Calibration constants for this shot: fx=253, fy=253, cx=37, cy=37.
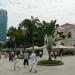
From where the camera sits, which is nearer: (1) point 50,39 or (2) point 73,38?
(1) point 50,39

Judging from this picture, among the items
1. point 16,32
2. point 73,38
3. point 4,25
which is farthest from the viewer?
point 4,25

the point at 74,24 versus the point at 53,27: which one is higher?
the point at 74,24

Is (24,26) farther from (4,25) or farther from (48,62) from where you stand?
(4,25)

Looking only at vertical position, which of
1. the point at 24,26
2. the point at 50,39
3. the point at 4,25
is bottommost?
the point at 50,39

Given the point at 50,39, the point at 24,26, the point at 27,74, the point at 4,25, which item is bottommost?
the point at 27,74

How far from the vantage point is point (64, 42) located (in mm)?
70625

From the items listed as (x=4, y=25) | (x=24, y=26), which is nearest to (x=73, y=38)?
(x=24, y=26)

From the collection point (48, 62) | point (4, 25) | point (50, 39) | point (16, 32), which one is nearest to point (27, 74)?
point (48, 62)

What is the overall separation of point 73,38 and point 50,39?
39.2 metres

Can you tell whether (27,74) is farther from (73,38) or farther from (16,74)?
(73,38)

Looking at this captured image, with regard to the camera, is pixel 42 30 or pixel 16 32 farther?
pixel 16 32

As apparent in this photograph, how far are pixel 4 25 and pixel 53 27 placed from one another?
126305 millimetres

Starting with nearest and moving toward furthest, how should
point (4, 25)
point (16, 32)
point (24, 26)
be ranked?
point (24, 26), point (16, 32), point (4, 25)

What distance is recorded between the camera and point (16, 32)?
74875 millimetres
